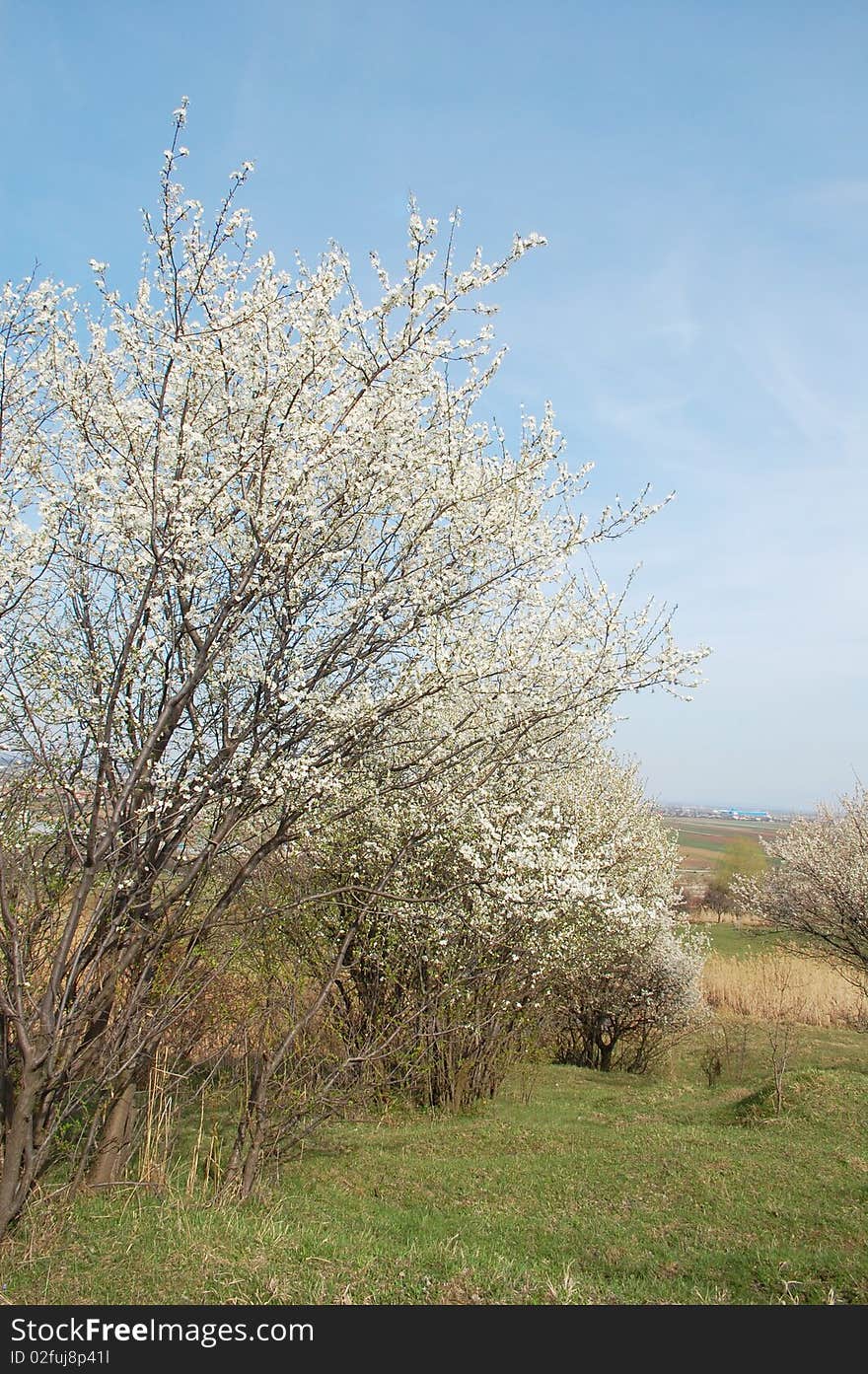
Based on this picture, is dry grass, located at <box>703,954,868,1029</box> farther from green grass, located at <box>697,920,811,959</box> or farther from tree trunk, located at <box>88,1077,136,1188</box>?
tree trunk, located at <box>88,1077,136,1188</box>

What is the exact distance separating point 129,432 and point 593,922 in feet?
21.5

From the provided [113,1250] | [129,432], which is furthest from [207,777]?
[113,1250]

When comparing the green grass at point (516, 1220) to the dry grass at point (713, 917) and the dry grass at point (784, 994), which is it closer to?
the dry grass at point (784, 994)

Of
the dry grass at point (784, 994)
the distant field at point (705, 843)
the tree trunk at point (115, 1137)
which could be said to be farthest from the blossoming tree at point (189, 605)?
the distant field at point (705, 843)

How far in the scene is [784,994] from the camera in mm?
19391

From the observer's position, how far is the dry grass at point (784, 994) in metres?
18.7

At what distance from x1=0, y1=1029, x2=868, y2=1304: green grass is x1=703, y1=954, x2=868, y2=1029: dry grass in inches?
376

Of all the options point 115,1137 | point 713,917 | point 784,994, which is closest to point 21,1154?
point 115,1137

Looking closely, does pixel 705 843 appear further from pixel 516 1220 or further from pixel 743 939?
pixel 516 1220

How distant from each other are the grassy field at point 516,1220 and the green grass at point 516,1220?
2cm

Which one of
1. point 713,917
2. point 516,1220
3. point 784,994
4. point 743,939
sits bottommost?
point 713,917

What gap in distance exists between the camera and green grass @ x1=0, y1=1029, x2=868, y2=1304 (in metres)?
A: 4.32

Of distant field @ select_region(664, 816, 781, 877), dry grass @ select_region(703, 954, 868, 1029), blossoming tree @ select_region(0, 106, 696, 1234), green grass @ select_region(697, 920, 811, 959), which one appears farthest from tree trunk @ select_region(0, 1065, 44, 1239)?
distant field @ select_region(664, 816, 781, 877)

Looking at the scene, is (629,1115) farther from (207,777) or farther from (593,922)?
(207,777)
